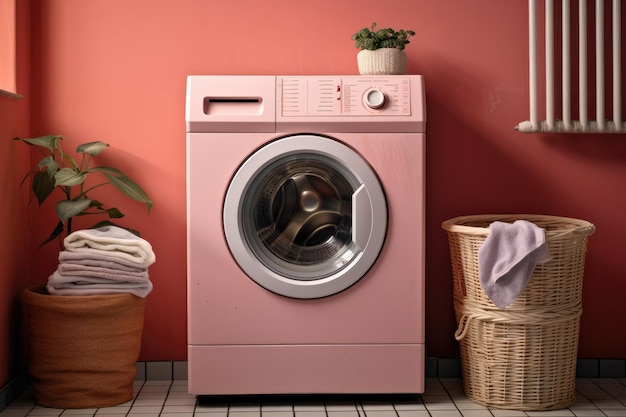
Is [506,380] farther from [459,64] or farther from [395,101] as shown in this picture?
[459,64]

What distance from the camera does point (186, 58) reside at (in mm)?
2615

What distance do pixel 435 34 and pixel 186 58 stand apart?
0.84 metres

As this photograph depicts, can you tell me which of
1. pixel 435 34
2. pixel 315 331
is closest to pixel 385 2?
pixel 435 34

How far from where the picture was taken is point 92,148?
248 cm

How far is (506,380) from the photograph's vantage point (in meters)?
2.29

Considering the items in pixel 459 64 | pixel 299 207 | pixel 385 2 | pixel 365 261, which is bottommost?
pixel 365 261

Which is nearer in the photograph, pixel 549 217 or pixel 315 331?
pixel 315 331

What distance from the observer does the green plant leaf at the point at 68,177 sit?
2.34m

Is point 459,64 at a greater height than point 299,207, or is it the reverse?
point 459,64

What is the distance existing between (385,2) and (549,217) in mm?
893

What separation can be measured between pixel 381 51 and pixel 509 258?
0.74m

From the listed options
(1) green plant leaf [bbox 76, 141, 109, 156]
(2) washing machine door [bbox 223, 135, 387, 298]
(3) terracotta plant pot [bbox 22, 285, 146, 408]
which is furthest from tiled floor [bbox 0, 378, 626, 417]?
(1) green plant leaf [bbox 76, 141, 109, 156]

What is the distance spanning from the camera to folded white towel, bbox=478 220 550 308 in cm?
216

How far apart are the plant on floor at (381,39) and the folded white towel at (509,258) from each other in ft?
2.16
